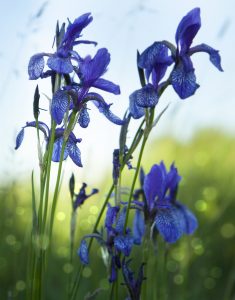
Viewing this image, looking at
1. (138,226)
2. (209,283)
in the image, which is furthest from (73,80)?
(209,283)

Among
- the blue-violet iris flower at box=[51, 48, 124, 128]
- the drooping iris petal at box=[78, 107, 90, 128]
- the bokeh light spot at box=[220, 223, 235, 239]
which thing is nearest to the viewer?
the blue-violet iris flower at box=[51, 48, 124, 128]

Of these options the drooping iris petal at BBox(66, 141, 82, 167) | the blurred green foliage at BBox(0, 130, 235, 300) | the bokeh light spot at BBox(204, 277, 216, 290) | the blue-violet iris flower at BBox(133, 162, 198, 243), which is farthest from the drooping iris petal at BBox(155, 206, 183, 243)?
the bokeh light spot at BBox(204, 277, 216, 290)

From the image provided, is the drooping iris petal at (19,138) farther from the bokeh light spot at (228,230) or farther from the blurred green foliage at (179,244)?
the bokeh light spot at (228,230)

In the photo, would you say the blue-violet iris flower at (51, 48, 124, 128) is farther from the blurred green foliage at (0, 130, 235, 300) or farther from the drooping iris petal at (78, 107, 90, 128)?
the blurred green foliage at (0, 130, 235, 300)

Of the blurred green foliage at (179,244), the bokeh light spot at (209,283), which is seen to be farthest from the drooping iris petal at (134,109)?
the bokeh light spot at (209,283)

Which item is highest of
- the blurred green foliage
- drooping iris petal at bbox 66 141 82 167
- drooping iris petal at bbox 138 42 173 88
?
drooping iris petal at bbox 138 42 173 88

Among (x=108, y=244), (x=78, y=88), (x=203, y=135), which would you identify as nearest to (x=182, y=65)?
(x=78, y=88)
